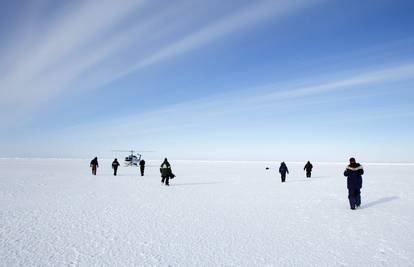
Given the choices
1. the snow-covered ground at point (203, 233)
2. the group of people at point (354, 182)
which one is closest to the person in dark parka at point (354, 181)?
the group of people at point (354, 182)

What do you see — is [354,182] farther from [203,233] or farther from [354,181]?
[203,233]

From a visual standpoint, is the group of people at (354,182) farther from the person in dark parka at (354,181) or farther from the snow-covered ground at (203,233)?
the snow-covered ground at (203,233)

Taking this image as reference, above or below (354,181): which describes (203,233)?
below

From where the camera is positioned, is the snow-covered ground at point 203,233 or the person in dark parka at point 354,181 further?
the person in dark parka at point 354,181

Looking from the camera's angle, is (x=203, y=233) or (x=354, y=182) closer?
(x=203, y=233)

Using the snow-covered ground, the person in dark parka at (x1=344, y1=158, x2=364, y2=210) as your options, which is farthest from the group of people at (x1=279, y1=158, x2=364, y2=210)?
the snow-covered ground

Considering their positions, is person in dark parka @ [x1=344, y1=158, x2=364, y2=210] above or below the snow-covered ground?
above

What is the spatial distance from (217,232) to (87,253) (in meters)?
2.86

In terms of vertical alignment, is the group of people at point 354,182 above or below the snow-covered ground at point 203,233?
above

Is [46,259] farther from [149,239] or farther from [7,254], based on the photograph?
[149,239]

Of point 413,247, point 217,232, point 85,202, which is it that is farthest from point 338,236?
point 85,202

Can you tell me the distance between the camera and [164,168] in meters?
18.8

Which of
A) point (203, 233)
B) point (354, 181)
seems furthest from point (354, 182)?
point (203, 233)

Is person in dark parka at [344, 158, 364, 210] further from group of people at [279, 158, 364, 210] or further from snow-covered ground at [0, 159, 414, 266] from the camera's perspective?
snow-covered ground at [0, 159, 414, 266]
